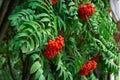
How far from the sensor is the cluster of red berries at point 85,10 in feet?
8.19

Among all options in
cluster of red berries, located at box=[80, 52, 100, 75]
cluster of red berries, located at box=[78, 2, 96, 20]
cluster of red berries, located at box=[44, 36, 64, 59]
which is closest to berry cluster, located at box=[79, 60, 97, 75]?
cluster of red berries, located at box=[80, 52, 100, 75]

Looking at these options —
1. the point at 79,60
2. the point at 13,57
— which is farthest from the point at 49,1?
the point at 13,57

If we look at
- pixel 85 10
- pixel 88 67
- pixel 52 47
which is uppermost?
pixel 85 10

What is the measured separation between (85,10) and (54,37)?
0.46 meters

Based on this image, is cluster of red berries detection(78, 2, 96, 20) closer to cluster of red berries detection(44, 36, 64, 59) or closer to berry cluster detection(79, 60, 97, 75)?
berry cluster detection(79, 60, 97, 75)

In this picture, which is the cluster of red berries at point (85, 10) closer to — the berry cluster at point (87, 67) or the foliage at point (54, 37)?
the foliage at point (54, 37)

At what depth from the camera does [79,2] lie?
2768mm

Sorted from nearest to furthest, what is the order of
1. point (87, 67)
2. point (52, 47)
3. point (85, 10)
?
point (52, 47)
point (85, 10)
point (87, 67)

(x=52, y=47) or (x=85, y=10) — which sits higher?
(x=85, y=10)

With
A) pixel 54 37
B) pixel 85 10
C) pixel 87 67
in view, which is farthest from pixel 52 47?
pixel 87 67

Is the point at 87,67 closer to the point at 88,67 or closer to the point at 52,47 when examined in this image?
the point at 88,67

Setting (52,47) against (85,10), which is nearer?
(52,47)

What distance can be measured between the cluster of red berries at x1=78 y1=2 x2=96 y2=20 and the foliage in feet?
0.12

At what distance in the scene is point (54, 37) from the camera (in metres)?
2.17
